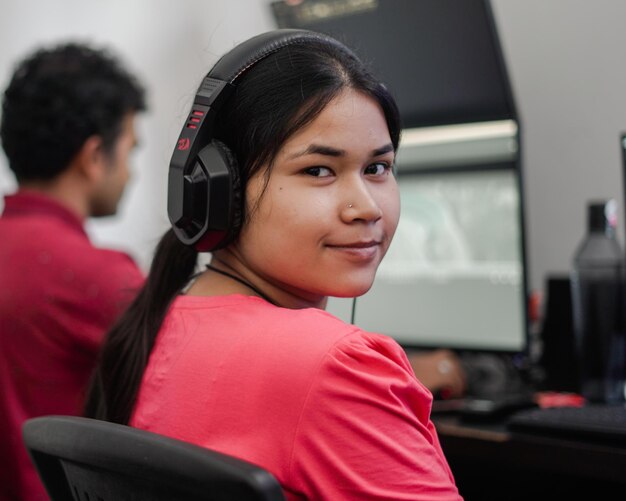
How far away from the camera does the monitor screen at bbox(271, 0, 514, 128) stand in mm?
1600

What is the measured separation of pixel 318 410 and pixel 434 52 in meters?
1.11

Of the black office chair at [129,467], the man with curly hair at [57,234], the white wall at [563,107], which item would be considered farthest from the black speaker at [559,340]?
the black office chair at [129,467]

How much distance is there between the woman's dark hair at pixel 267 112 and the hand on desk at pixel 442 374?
74 centimetres

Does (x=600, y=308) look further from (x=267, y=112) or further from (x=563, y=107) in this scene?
(x=267, y=112)

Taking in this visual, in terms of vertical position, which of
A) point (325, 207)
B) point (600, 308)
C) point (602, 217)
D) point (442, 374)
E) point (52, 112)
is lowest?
point (442, 374)

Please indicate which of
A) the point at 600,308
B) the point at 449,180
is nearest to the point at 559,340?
the point at 600,308

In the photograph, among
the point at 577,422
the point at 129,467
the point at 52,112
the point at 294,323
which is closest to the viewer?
the point at 129,467

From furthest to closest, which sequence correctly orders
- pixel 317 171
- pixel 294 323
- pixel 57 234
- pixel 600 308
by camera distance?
pixel 57 234, pixel 600 308, pixel 317 171, pixel 294 323

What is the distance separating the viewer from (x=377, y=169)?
911mm

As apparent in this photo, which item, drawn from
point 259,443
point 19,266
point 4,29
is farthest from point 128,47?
point 259,443

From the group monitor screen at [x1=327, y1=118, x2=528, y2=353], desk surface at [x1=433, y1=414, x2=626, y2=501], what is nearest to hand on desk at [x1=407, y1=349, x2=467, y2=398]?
monitor screen at [x1=327, y1=118, x2=528, y2=353]

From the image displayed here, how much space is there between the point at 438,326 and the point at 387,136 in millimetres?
858

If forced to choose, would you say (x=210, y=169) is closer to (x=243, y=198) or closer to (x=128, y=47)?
(x=243, y=198)

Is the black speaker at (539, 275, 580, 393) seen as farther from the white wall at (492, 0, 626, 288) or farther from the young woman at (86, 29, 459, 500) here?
the young woman at (86, 29, 459, 500)
